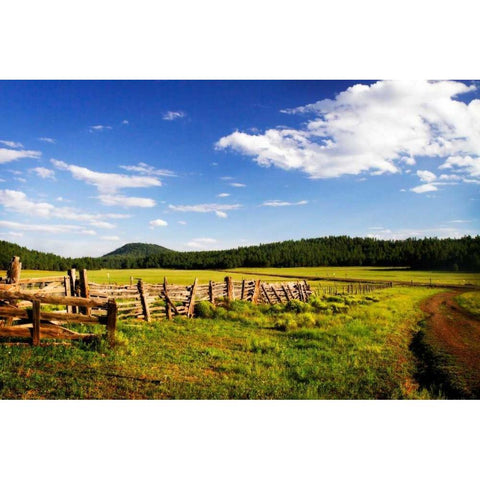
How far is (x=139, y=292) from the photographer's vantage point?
13.3 meters

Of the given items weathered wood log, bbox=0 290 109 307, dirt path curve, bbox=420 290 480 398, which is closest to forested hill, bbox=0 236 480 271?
dirt path curve, bbox=420 290 480 398

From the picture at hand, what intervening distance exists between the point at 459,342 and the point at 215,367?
28.8ft

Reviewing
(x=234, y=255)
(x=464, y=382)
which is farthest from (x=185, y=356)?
(x=234, y=255)

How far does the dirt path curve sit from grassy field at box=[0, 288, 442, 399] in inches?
36.5

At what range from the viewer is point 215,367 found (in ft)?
23.6

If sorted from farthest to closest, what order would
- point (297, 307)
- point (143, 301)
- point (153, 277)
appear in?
point (153, 277), point (297, 307), point (143, 301)

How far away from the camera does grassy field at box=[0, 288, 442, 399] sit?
580 centimetres

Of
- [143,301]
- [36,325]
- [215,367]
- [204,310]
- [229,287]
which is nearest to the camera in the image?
[215,367]

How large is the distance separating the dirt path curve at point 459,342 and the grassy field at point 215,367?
3.04 ft

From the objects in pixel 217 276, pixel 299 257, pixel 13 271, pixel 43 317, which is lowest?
pixel 217 276

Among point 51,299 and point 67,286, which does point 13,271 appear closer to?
point 67,286

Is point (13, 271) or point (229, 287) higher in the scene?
point (13, 271)

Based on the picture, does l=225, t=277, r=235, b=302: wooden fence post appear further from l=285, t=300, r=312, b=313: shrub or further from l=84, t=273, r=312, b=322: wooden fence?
l=285, t=300, r=312, b=313: shrub

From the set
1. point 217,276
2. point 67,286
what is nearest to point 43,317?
point 67,286
